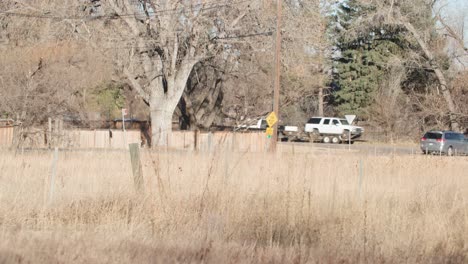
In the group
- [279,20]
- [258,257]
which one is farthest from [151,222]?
[279,20]

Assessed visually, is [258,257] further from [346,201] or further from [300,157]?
[300,157]

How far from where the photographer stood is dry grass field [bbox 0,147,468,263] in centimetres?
709

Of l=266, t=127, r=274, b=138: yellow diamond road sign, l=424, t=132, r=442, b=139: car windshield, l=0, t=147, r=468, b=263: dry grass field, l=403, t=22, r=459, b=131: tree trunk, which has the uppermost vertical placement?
l=403, t=22, r=459, b=131: tree trunk

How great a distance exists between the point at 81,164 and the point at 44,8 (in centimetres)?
2117

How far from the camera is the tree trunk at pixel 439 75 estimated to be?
51.2 meters

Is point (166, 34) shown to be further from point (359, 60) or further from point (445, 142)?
point (359, 60)

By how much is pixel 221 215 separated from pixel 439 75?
46.9 m

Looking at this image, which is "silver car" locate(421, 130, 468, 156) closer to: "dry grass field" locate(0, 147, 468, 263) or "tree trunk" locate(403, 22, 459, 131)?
"tree trunk" locate(403, 22, 459, 131)

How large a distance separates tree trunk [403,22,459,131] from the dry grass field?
39710 millimetres

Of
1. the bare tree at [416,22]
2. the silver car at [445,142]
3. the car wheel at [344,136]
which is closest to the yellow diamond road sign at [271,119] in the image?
the silver car at [445,142]

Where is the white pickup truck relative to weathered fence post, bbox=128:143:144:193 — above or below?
below

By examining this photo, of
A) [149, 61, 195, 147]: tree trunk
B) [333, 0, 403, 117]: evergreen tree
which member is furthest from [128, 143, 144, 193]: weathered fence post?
[333, 0, 403, 117]: evergreen tree

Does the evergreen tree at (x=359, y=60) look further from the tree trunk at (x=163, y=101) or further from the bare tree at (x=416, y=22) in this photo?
the tree trunk at (x=163, y=101)

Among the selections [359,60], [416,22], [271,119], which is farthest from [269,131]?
[359,60]
